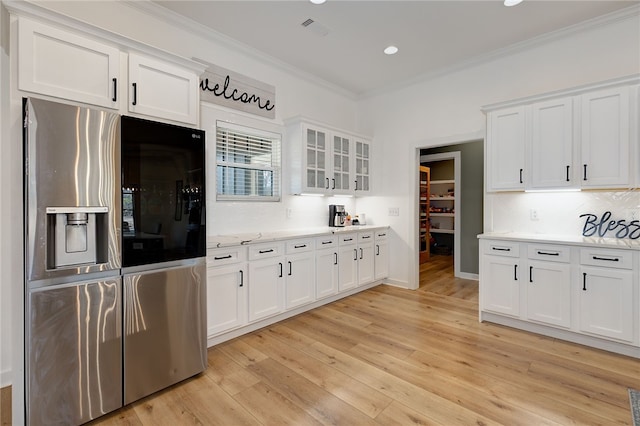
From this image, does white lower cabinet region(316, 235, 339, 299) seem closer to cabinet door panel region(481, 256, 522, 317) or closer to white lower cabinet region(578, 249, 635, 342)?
cabinet door panel region(481, 256, 522, 317)

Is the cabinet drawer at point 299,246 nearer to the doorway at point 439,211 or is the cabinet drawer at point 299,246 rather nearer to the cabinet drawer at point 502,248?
the cabinet drawer at point 502,248

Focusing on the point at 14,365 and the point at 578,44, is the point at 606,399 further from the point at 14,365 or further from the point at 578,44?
the point at 14,365

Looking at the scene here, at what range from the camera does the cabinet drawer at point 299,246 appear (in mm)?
3373

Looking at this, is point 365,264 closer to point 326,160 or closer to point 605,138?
point 326,160

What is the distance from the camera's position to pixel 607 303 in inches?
104

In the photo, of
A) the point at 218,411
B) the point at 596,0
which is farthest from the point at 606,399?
the point at 596,0

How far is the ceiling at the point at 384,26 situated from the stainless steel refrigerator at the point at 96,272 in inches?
64.6

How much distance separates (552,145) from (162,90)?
12.0ft

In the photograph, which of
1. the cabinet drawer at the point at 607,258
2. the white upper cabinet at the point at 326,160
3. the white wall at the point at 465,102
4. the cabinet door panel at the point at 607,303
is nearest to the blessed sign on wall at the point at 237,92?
the white upper cabinet at the point at 326,160

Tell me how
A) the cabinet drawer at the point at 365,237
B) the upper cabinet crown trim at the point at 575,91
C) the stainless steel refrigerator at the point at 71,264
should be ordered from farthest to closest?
the cabinet drawer at the point at 365,237 < the upper cabinet crown trim at the point at 575,91 < the stainless steel refrigerator at the point at 71,264

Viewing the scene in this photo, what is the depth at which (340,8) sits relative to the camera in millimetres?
2863

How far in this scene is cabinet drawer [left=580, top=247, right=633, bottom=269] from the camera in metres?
2.57

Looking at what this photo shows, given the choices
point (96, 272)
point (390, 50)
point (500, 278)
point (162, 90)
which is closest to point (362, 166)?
point (390, 50)

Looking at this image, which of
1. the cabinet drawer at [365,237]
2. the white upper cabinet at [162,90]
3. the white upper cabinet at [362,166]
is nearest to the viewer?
the white upper cabinet at [162,90]
